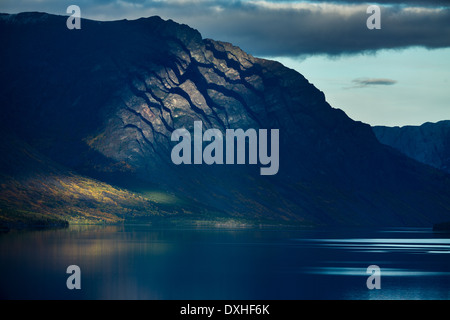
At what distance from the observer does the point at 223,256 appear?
596 feet

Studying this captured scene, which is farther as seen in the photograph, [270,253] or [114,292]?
[270,253]
